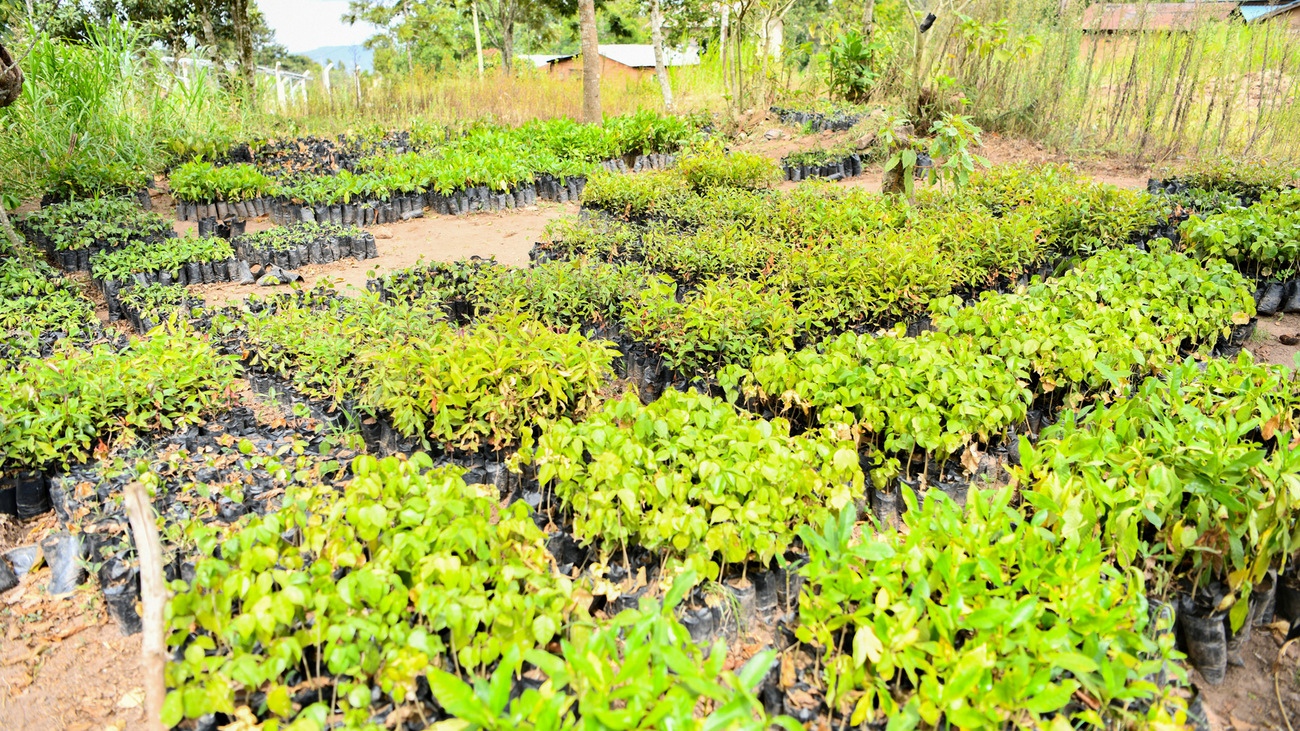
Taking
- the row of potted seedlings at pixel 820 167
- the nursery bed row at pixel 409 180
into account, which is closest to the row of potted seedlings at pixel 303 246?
the nursery bed row at pixel 409 180

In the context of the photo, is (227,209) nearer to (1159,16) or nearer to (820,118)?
(820,118)

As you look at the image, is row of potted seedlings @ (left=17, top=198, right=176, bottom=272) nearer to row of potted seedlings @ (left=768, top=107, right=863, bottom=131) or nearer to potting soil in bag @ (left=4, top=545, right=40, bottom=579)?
potting soil in bag @ (left=4, top=545, right=40, bottom=579)

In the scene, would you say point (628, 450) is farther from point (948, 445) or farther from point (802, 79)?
point (802, 79)

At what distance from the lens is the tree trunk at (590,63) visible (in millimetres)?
10953

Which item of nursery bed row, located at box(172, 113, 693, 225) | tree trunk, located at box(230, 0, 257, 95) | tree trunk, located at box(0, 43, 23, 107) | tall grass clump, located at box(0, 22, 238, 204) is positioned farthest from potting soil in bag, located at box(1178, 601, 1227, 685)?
tree trunk, located at box(230, 0, 257, 95)

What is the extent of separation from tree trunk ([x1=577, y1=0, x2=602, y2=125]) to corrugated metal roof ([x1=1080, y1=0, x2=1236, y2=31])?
6865mm

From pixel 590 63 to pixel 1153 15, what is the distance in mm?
7633

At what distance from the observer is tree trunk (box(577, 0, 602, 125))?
35.9 feet

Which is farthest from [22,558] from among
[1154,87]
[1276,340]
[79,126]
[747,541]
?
[1154,87]

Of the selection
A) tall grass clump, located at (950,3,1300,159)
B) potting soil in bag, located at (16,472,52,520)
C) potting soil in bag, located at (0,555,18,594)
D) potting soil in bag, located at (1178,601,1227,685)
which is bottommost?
potting soil in bag, located at (0,555,18,594)

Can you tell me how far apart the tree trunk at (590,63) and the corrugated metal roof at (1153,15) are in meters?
6.87

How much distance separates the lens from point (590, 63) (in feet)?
37.2

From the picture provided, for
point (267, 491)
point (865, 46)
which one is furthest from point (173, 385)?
point (865, 46)

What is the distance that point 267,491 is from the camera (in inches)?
107
